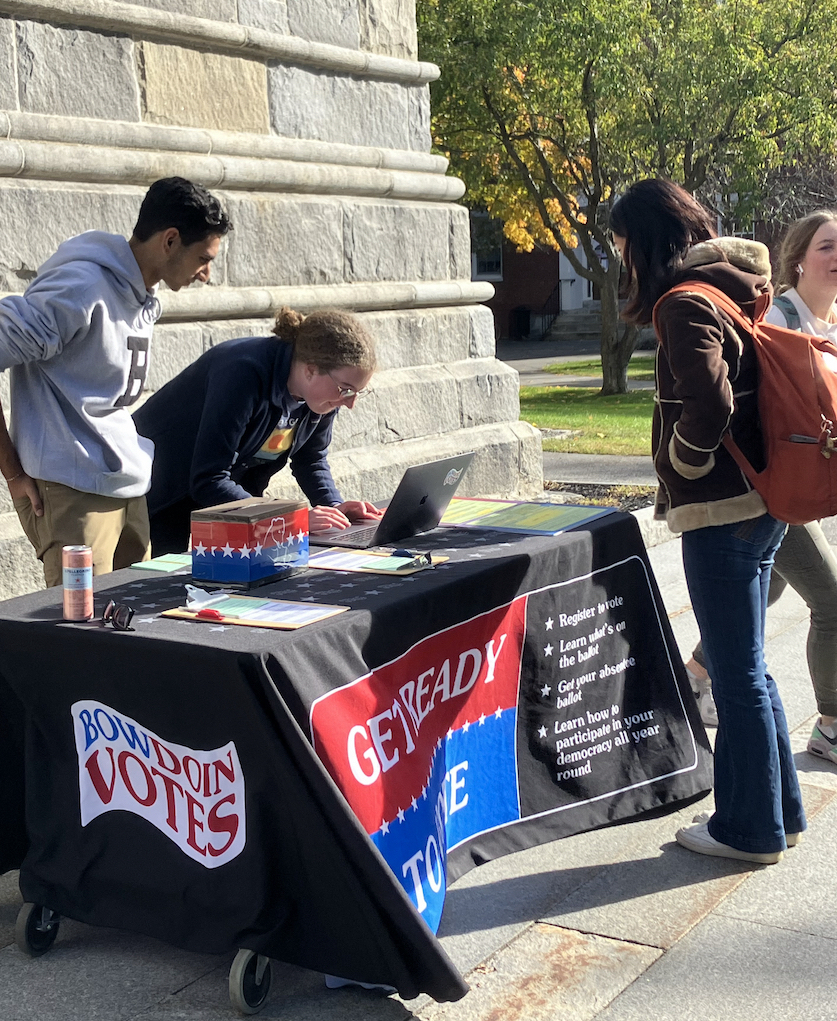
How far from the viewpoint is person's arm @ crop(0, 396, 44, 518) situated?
149 inches

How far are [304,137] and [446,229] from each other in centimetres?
132

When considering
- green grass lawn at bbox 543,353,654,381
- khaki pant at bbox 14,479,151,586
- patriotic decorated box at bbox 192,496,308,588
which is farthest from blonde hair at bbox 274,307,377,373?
green grass lawn at bbox 543,353,654,381

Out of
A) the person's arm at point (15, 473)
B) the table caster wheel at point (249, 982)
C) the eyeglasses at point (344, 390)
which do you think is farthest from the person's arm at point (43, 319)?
the table caster wheel at point (249, 982)

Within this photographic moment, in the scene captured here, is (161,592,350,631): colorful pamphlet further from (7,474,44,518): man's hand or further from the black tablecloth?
(7,474,44,518): man's hand

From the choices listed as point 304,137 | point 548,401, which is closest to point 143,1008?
point 304,137

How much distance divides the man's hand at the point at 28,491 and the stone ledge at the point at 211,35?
2.62 m

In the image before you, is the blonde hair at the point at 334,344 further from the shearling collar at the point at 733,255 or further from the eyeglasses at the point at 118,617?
the eyeglasses at the point at 118,617

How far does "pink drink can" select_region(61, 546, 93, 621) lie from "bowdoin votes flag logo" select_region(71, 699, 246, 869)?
0.21 m

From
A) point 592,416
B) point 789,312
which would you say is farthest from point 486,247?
point 789,312

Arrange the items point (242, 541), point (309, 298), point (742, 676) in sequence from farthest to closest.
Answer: point (309, 298)
point (742, 676)
point (242, 541)

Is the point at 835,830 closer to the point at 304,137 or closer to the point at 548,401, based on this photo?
the point at 304,137

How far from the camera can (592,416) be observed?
50.7ft

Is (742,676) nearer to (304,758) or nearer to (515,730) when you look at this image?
(515,730)

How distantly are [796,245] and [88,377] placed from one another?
2.60m
